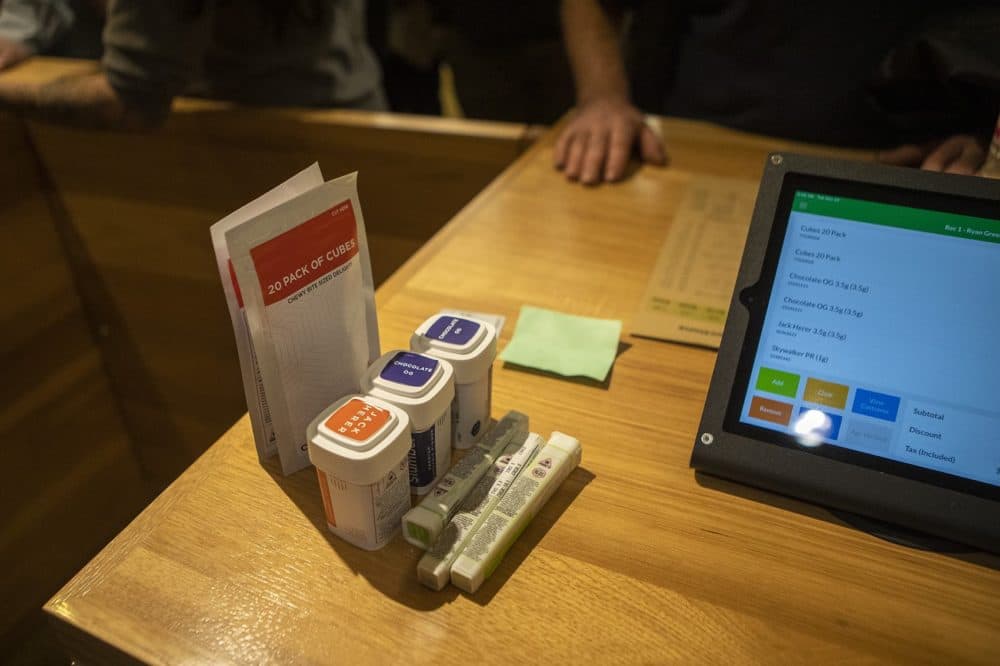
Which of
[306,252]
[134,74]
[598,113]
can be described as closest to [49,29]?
[134,74]

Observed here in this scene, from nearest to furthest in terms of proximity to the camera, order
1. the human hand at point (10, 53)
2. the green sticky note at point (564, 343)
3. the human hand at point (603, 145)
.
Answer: the green sticky note at point (564, 343)
the human hand at point (603, 145)
the human hand at point (10, 53)

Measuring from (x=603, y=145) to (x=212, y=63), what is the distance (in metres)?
0.85

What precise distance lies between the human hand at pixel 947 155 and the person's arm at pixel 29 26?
165 cm

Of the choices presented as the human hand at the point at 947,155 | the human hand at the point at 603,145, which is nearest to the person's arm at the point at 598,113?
the human hand at the point at 603,145

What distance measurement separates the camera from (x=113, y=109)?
1.32 metres

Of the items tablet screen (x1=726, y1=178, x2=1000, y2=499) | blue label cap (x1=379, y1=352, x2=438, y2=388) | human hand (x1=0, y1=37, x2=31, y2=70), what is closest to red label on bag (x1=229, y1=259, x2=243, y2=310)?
blue label cap (x1=379, y1=352, x2=438, y2=388)

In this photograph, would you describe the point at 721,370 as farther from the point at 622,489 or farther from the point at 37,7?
the point at 37,7

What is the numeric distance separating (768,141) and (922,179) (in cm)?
66

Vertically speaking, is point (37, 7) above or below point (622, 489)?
above

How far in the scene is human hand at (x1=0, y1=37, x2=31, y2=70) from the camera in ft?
4.95

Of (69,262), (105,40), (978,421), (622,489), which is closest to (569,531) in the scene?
(622,489)

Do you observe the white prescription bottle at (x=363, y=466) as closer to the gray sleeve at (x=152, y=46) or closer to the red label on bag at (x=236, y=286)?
the red label on bag at (x=236, y=286)

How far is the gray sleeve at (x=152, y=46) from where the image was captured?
1.19 metres

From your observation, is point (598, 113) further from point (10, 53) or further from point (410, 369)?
point (10, 53)
